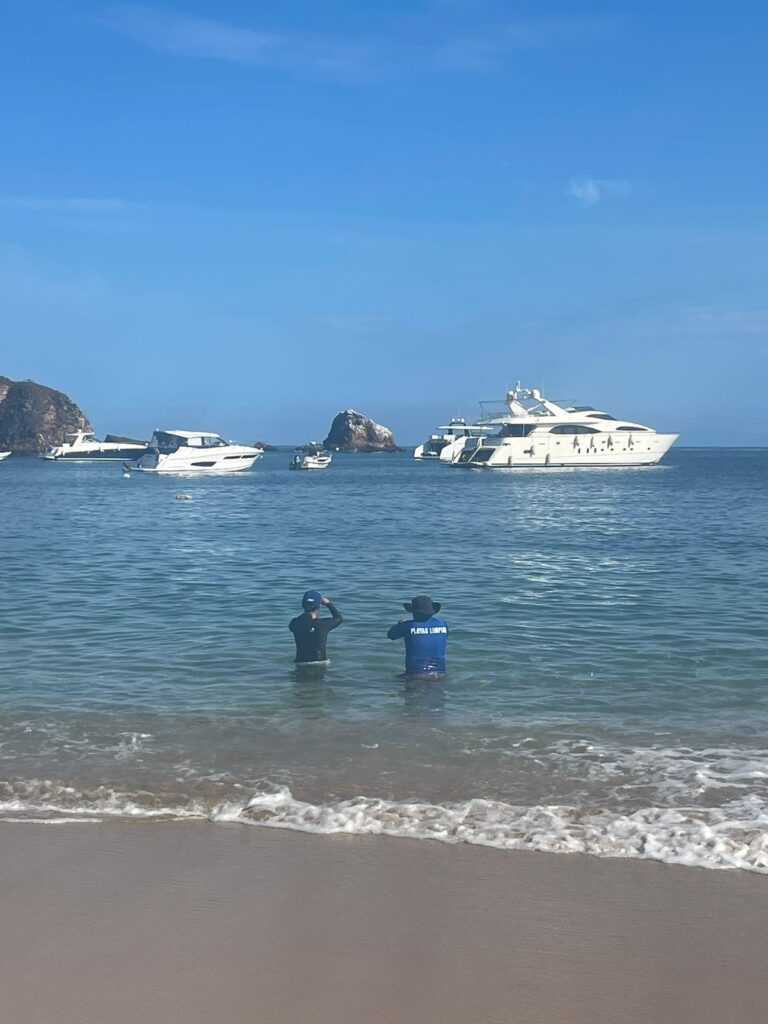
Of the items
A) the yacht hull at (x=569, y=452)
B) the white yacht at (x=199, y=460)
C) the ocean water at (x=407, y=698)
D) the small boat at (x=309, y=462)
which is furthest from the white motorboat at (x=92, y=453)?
the ocean water at (x=407, y=698)

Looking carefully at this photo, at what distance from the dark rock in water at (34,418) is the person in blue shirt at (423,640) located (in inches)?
7473

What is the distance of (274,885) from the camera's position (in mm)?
6055

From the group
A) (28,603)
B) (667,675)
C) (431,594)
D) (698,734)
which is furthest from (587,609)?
(28,603)

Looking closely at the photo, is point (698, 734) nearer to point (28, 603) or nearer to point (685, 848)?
point (685, 848)

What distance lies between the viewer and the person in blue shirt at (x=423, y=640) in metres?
11.2

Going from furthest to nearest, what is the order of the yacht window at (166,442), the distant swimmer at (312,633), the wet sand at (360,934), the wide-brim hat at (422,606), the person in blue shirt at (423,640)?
1. the yacht window at (166,442)
2. the distant swimmer at (312,633)
3. the person in blue shirt at (423,640)
4. the wide-brim hat at (422,606)
5. the wet sand at (360,934)

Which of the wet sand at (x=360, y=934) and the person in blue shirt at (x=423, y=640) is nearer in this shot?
the wet sand at (x=360, y=934)

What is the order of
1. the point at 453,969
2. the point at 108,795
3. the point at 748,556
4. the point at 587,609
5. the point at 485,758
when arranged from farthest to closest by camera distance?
the point at 748,556 < the point at 587,609 < the point at 485,758 < the point at 108,795 < the point at 453,969

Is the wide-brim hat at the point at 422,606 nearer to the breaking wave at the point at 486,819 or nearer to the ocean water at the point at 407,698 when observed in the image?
the ocean water at the point at 407,698

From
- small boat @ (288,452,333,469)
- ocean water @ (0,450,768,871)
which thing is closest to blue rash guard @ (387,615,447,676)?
ocean water @ (0,450,768,871)

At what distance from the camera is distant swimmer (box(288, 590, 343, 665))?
39.4 feet

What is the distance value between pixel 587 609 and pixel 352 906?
37.8ft

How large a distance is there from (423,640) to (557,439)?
81.1 metres

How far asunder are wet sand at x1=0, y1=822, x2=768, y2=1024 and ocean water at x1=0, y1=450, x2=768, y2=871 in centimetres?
50
